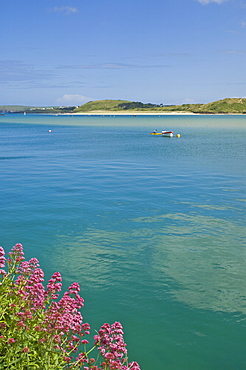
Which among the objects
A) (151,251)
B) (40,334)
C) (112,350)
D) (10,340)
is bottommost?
(151,251)

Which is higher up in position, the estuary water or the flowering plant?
the flowering plant

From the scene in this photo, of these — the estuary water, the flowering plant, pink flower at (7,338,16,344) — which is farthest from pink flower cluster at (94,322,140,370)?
the estuary water

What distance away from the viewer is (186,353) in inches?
463

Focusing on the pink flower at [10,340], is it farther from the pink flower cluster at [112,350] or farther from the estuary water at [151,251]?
Answer: the estuary water at [151,251]

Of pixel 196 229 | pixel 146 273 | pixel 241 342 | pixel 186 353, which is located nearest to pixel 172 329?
pixel 186 353

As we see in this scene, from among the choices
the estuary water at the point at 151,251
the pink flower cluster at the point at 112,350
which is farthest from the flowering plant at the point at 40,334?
the estuary water at the point at 151,251

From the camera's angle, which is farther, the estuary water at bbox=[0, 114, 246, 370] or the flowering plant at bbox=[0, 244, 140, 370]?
the estuary water at bbox=[0, 114, 246, 370]

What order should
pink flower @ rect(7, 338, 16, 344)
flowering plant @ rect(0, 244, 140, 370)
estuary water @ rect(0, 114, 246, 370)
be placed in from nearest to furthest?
pink flower @ rect(7, 338, 16, 344), flowering plant @ rect(0, 244, 140, 370), estuary water @ rect(0, 114, 246, 370)

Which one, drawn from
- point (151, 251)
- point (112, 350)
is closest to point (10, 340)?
point (112, 350)

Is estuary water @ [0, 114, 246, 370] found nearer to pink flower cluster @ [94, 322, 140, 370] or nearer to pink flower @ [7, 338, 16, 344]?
pink flower cluster @ [94, 322, 140, 370]

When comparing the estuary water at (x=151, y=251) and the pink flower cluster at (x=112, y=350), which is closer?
the pink flower cluster at (x=112, y=350)

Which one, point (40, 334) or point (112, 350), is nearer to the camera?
point (112, 350)

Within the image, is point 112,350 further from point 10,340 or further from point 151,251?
point 151,251

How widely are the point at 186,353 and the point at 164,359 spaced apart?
0.72 m
